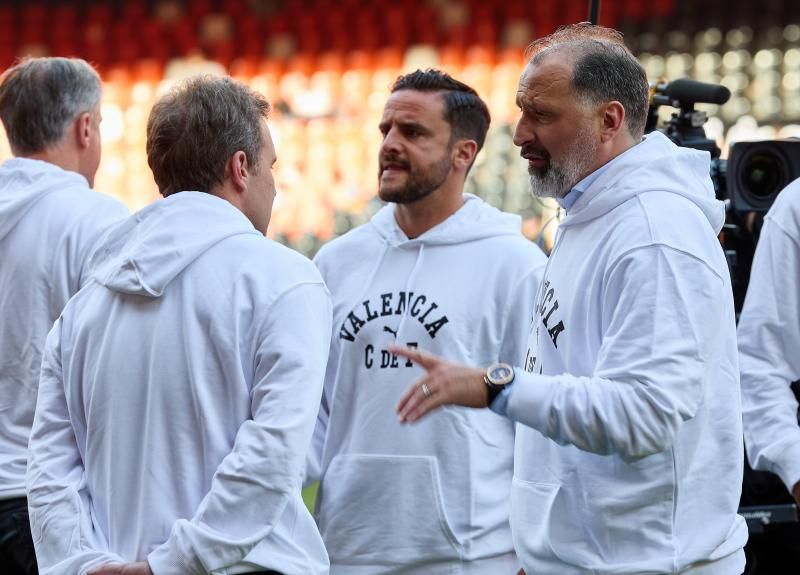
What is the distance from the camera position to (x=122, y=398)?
1.95 metres

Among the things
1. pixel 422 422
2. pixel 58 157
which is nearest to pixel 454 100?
pixel 422 422

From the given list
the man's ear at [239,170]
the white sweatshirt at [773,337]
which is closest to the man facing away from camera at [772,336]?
the white sweatshirt at [773,337]

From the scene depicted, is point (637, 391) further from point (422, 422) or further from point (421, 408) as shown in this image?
point (422, 422)

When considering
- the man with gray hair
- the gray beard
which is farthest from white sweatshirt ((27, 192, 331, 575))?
the man with gray hair

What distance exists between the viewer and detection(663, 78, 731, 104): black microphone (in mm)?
2896

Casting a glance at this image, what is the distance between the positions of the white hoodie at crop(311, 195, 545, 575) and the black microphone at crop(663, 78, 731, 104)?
491 millimetres

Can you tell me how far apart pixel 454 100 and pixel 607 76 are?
110 centimetres

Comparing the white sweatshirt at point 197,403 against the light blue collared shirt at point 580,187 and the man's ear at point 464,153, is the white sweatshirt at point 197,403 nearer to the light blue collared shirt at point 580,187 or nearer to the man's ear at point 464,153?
the light blue collared shirt at point 580,187

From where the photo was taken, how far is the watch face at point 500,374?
182cm

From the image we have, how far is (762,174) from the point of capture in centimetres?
303

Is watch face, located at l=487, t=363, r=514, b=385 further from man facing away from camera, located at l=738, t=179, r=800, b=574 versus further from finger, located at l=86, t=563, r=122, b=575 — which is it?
man facing away from camera, located at l=738, t=179, r=800, b=574

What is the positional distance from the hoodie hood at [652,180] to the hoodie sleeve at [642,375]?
→ 155mm

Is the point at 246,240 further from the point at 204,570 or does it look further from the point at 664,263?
the point at 664,263

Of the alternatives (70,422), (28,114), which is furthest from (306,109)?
(70,422)
